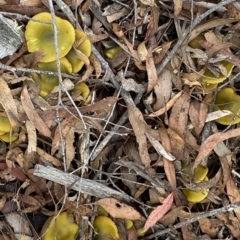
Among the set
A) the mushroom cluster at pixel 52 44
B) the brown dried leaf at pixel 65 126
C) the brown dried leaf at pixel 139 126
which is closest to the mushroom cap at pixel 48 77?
the mushroom cluster at pixel 52 44

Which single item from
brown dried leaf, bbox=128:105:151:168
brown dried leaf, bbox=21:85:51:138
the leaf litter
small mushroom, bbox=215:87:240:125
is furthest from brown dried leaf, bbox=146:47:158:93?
brown dried leaf, bbox=21:85:51:138

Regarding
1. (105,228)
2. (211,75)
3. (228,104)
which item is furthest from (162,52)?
(105,228)

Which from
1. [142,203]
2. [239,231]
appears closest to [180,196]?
[142,203]

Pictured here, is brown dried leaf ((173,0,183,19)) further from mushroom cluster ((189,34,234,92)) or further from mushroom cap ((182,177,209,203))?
mushroom cap ((182,177,209,203))

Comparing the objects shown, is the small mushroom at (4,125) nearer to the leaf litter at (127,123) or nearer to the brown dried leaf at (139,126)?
the leaf litter at (127,123)

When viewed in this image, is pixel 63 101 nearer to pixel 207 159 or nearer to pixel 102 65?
pixel 102 65

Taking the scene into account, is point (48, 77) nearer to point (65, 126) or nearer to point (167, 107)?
point (65, 126)
